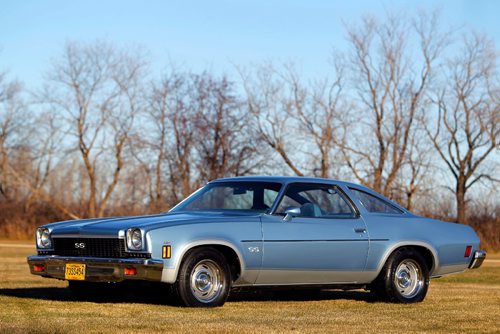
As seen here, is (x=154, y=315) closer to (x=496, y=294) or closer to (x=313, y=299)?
(x=313, y=299)

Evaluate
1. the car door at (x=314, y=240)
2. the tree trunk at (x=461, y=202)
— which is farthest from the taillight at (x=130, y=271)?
the tree trunk at (x=461, y=202)

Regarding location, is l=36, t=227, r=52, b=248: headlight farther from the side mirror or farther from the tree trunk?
the tree trunk

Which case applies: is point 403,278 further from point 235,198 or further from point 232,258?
point 232,258

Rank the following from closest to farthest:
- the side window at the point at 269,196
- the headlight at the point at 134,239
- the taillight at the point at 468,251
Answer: the headlight at the point at 134,239
the side window at the point at 269,196
the taillight at the point at 468,251

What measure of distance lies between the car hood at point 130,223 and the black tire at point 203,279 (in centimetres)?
36

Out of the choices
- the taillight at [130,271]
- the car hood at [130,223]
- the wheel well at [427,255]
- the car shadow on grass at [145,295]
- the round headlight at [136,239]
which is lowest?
the car shadow on grass at [145,295]

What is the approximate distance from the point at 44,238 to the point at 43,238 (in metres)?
0.02

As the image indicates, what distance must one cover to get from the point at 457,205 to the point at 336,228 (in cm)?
3748

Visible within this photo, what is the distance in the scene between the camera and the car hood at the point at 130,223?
33.6ft

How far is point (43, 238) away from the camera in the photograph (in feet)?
36.5

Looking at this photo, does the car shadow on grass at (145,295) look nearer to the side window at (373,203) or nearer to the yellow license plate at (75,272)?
the yellow license plate at (75,272)

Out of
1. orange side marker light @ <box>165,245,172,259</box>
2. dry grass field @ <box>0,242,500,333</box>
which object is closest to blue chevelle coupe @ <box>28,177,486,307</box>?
orange side marker light @ <box>165,245,172,259</box>

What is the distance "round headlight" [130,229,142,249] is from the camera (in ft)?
→ 33.1

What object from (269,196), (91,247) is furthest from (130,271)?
(269,196)
